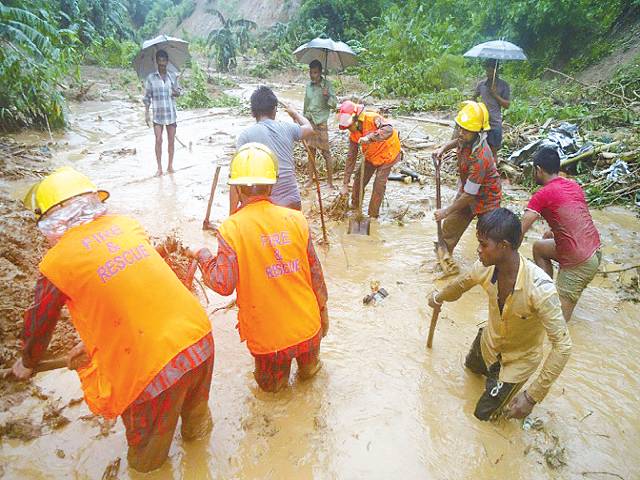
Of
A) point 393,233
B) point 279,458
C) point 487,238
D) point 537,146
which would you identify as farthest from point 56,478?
point 537,146

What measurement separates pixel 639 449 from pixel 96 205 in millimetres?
3203

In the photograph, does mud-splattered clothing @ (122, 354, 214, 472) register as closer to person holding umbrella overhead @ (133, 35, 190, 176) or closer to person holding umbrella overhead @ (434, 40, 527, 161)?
person holding umbrella overhead @ (434, 40, 527, 161)

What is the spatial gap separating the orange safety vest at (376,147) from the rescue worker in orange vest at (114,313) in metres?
A: 3.82

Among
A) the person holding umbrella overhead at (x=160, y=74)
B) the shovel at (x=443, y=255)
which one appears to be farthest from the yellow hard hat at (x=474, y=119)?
the person holding umbrella overhead at (x=160, y=74)

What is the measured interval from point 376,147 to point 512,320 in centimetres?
342

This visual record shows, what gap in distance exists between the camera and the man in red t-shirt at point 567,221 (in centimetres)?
333

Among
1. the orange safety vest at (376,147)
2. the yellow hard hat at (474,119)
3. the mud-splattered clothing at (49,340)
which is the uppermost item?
the yellow hard hat at (474,119)

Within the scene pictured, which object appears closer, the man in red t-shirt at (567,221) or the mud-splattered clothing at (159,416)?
the mud-splattered clothing at (159,416)

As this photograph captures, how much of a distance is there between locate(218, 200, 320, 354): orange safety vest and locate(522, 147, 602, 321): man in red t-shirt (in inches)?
75.1

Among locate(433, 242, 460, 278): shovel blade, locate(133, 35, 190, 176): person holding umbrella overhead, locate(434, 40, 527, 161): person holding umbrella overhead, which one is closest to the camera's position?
locate(433, 242, 460, 278): shovel blade

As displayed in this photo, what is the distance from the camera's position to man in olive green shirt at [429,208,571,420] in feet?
7.15

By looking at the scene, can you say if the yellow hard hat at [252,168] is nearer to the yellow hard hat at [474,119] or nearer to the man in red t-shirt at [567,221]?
the man in red t-shirt at [567,221]

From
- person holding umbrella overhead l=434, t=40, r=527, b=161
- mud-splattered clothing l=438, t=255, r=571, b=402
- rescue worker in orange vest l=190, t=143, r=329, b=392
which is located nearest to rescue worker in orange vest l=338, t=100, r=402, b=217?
person holding umbrella overhead l=434, t=40, r=527, b=161

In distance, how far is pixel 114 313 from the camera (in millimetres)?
1789
